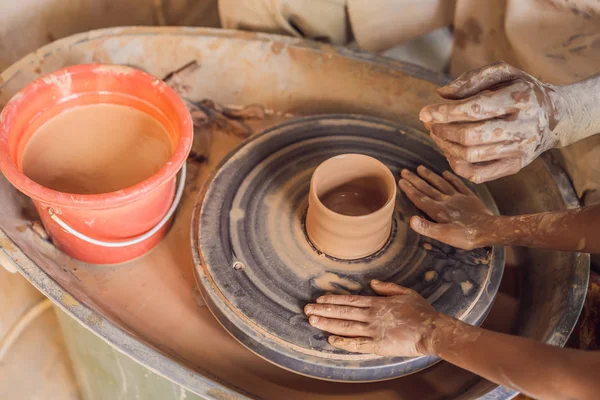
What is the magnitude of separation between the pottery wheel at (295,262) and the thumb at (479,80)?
38 centimetres

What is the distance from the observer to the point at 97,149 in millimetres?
1625

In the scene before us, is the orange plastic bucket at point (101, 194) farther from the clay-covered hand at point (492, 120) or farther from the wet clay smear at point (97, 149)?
the clay-covered hand at point (492, 120)

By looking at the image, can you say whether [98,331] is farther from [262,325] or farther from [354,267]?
[354,267]

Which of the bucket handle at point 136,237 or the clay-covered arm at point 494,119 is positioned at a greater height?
the clay-covered arm at point 494,119

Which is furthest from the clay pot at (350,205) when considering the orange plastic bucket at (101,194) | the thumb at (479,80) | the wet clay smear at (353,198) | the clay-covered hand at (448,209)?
the orange plastic bucket at (101,194)

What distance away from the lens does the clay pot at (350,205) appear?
4.47 ft

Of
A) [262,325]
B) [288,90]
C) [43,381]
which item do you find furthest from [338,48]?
[43,381]

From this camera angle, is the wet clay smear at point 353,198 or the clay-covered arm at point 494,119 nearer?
the clay-covered arm at point 494,119

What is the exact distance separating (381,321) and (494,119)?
1.73ft

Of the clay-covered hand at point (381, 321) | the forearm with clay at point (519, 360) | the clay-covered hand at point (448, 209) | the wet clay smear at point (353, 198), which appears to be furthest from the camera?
the wet clay smear at point (353, 198)

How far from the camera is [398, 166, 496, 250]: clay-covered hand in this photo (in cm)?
144

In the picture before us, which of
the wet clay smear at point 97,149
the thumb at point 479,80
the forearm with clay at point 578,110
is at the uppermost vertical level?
the thumb at point 479,80

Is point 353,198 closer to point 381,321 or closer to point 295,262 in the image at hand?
point 295,262

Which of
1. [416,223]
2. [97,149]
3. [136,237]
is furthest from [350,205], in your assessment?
[97,149]
